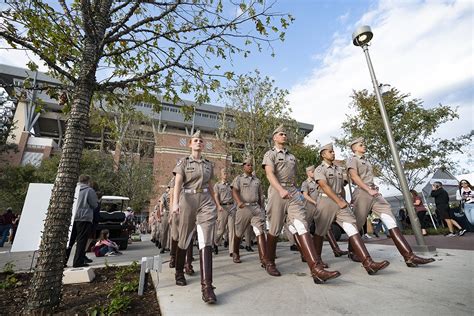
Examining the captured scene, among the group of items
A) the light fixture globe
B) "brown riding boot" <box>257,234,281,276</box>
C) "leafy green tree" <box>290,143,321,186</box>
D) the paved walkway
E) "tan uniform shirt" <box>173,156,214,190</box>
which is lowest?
the paved walkway

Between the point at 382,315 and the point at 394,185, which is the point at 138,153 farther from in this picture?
the point at 382,315

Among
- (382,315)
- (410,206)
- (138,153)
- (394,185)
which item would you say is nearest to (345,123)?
(394,185)

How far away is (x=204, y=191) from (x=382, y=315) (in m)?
2.36

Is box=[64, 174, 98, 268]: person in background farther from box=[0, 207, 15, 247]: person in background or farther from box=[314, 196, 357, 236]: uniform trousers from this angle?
box=[0, 207, 15, 247]: person in background

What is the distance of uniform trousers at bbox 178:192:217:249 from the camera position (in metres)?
3.43

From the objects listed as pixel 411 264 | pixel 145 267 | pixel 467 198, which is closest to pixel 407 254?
pixel 411 264

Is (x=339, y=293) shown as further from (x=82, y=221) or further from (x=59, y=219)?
(x=82, y=221)

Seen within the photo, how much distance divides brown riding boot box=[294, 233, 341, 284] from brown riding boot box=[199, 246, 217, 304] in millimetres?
1252

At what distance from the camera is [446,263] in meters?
4.19

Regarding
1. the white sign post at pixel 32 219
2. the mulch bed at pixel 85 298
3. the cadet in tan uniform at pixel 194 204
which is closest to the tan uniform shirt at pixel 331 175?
the cadet in tan uniform at pixel 194 204

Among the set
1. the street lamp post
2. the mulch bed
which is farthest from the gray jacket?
the street lamp post

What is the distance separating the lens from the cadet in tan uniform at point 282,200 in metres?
3.65

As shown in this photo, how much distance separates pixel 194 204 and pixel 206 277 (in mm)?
976

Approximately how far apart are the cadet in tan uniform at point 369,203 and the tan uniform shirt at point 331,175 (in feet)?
0.72
